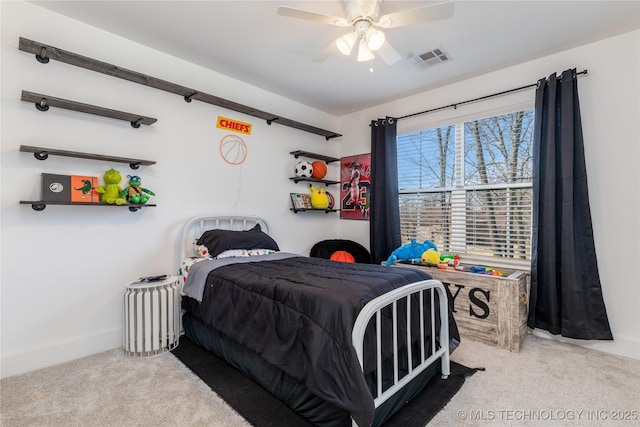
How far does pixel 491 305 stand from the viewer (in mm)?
2645

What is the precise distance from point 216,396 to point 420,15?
2514 mm

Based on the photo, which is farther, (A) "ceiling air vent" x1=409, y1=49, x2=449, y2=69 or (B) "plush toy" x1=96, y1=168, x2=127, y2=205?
(A) "ceiling air vent" x1=409, y1=49, x2=449, y2=69

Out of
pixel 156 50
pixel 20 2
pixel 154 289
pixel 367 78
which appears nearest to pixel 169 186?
pixel 154 289

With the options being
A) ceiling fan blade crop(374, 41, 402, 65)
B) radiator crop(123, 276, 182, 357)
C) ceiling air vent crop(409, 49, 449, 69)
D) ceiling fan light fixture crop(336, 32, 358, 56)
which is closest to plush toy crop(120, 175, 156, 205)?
radiator crop(123, 276, 182, 357)

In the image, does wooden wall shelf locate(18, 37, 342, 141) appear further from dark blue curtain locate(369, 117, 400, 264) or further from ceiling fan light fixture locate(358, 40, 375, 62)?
ceiling fan light fixture locate(358, 40, 375, 62)

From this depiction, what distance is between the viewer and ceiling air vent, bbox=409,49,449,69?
109 inches

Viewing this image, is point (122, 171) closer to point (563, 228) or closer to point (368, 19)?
point (368, 19)

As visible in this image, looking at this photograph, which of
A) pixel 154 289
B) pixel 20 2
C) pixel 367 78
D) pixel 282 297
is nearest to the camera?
pixel 282 297

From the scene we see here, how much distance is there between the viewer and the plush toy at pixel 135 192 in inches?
97.7

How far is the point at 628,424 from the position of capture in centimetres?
163

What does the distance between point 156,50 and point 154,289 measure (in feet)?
6.79

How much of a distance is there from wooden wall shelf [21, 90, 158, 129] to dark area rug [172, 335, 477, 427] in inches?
75.0

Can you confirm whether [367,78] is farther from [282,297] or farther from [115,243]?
[115,243]

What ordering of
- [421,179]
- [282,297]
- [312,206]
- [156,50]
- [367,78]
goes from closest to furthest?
[282,297]
[156,50]
[367,78]
[421,179]
[312,206]
